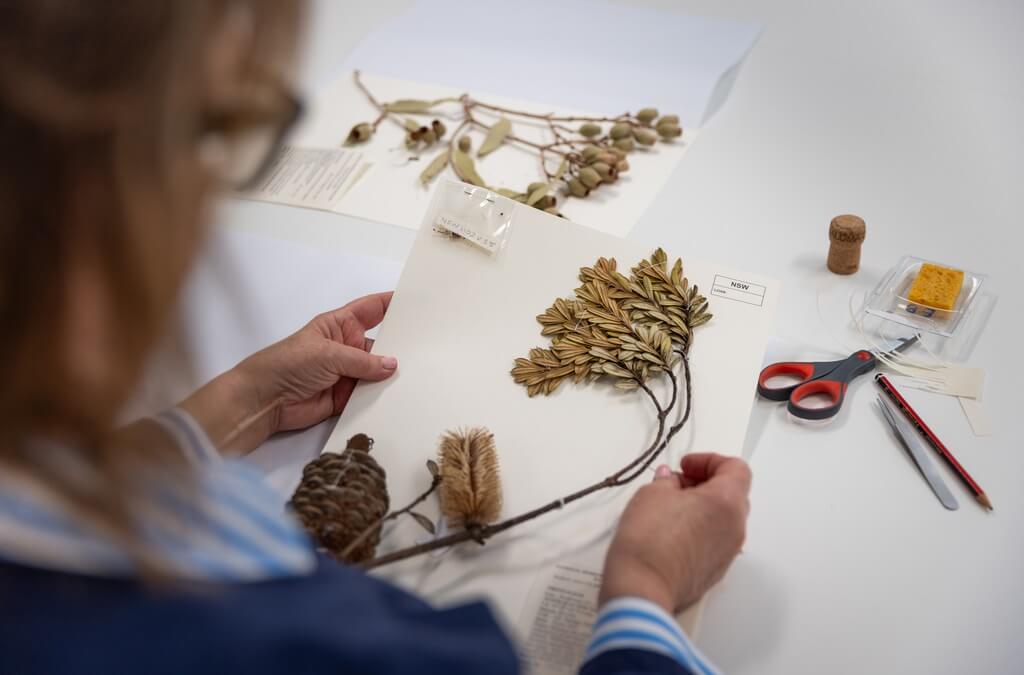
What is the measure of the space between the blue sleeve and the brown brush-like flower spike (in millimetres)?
154

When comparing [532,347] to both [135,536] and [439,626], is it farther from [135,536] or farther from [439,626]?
[135,536]

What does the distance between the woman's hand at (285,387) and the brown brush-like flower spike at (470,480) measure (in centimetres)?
15

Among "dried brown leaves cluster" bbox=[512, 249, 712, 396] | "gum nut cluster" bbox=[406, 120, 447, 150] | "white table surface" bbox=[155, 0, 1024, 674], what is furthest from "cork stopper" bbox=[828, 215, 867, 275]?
"gum nut cluster" bbox=[406, 120, 447, 150]

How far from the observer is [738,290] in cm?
95

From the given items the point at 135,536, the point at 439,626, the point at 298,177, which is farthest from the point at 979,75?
the point at 135,536

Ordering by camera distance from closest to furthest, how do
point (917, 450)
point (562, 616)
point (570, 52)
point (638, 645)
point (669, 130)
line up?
point (638, 645) → point (562, 616) → point (917, 450) → point (669, 130) → point (570, 52)

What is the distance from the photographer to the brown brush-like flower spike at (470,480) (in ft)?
2.51

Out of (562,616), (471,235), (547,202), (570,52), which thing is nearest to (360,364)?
(471,235)

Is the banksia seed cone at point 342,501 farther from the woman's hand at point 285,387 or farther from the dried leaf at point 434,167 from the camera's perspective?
the dried leaf at point 434,167

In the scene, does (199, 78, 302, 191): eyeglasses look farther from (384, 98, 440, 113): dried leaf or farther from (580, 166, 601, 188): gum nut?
(384, 98, 440, 113): dried leaf

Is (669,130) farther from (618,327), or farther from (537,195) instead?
(618,327)

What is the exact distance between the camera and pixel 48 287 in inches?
15.6

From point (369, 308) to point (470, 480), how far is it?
0.30 m

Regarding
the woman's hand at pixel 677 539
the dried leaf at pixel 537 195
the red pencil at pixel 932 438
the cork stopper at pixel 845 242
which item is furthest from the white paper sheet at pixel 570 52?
the woman's hand at pixel 677 539
